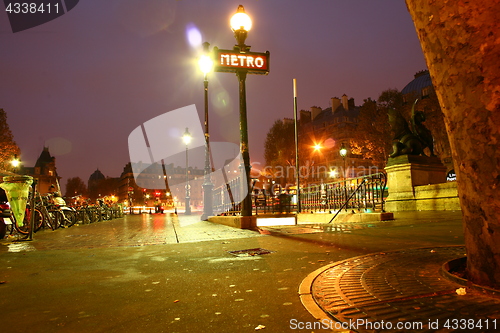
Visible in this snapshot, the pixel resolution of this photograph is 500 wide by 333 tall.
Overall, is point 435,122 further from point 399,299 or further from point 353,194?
point 399,299

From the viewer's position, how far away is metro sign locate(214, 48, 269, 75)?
916 cm

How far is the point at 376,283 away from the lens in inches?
116

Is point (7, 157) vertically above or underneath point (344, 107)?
underneath

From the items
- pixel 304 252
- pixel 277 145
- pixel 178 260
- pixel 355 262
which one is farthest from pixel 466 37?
pixel 277 145

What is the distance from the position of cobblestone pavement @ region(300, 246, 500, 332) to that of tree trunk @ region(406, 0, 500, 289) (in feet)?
1.35

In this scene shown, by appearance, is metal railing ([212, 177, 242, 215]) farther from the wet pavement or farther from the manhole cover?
the wet pavement

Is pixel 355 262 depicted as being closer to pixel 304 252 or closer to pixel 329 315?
pixel 304 252

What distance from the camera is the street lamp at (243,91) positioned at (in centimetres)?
921

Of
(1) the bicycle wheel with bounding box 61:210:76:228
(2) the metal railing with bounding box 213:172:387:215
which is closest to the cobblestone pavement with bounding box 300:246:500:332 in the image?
(2) the metal railing with bounding box 213:172:387:215

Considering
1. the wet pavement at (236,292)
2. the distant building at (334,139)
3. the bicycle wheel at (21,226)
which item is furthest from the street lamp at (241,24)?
the distant building at (334,139)

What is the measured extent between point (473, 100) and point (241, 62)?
7.55 m

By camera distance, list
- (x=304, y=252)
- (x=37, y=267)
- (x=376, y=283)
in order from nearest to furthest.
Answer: (x=376, y=283) < (x=37, y=267) < (x=304, y=252)

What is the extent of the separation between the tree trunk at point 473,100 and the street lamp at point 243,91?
6.88 metres

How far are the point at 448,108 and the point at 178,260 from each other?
12.8 feet
